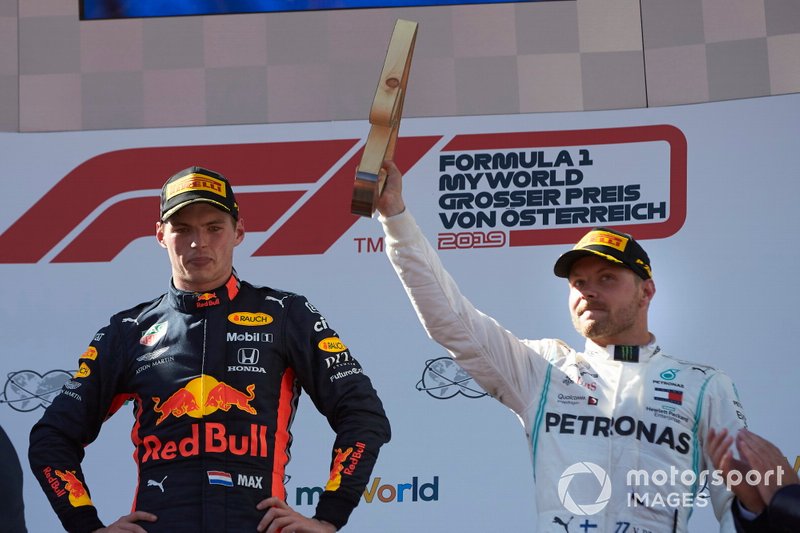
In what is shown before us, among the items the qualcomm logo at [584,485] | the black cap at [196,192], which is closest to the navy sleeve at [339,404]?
the black cap at [196,192]

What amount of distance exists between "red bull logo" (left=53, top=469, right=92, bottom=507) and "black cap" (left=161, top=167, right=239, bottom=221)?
55 centimetres

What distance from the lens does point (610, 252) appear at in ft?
7.71

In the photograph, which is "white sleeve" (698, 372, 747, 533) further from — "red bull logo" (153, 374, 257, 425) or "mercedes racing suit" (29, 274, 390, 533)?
"red bull logo" (153, 374, 257, 425)

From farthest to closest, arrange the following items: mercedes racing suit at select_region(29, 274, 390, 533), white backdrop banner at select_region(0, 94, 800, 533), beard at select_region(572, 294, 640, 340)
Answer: white backdrop banner at select_region(0, 94, 800, 533), beard at select_region(572, 294, 640, 340), mercedes racing suit at select_region(29, 274, 390, 533)

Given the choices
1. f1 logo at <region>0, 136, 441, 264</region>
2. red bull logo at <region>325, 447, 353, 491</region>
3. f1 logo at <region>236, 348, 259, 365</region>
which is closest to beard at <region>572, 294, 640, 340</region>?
red bull logo at <region>325, 447, 353, 491</region>

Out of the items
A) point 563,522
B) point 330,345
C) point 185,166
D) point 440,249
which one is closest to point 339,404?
point 330,345

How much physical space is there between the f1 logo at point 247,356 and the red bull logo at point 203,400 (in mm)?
50

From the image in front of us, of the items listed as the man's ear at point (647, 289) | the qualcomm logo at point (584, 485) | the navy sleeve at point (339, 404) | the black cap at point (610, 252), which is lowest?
the qualcomm logo at point (584, 485)

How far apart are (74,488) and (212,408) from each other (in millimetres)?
319

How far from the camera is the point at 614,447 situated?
2.20 meters

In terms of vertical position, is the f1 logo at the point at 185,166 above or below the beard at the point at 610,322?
above

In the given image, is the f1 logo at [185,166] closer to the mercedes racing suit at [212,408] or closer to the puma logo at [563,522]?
the mercedes racing suit at [212,408]

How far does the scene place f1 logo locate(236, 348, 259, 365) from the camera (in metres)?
2.09

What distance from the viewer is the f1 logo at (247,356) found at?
2086 millimetres
